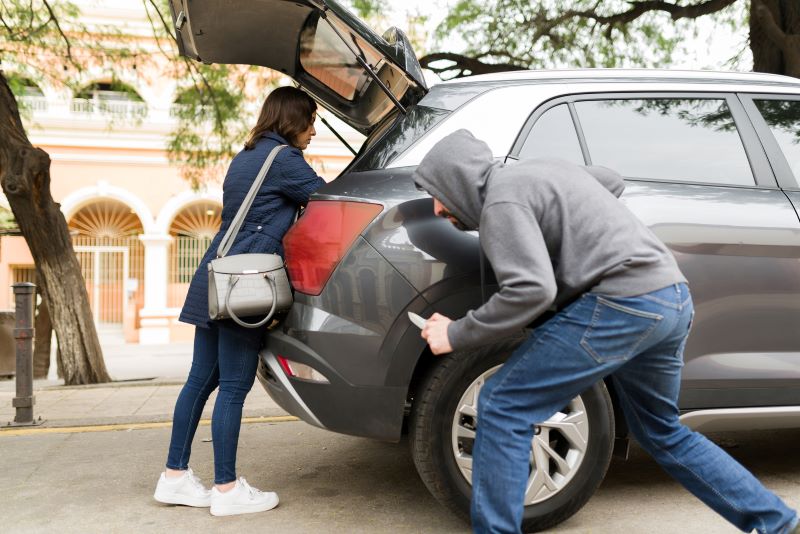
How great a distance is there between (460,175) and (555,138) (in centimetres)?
91

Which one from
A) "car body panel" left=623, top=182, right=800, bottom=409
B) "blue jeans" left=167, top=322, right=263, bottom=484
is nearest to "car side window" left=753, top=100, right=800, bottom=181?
→ "car body panel" left=623, top=182, right=800, bottom=409

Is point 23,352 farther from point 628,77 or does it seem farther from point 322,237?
point 628,77

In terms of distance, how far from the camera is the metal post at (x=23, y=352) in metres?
5.38

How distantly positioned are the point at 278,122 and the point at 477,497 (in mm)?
1858

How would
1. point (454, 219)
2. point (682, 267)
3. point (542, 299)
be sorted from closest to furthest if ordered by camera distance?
point (542, 299), point (454, 219), point (682, 267)

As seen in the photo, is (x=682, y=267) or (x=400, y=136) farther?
(x=400, y=136)

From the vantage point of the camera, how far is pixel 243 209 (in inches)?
127

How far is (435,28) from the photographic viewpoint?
10898 mm

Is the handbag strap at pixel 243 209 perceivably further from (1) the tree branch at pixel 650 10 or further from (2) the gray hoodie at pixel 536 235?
(1) the tree branch at pixel 650 10

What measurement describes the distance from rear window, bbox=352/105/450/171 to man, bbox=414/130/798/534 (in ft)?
2.23

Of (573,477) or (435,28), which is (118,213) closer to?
(435,28)

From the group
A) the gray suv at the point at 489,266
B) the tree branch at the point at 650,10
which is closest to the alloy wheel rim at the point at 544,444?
the gray suv at the point at 489,266

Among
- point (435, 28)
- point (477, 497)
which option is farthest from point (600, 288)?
point (435, 28)

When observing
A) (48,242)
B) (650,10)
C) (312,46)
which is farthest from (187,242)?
(312,46)
